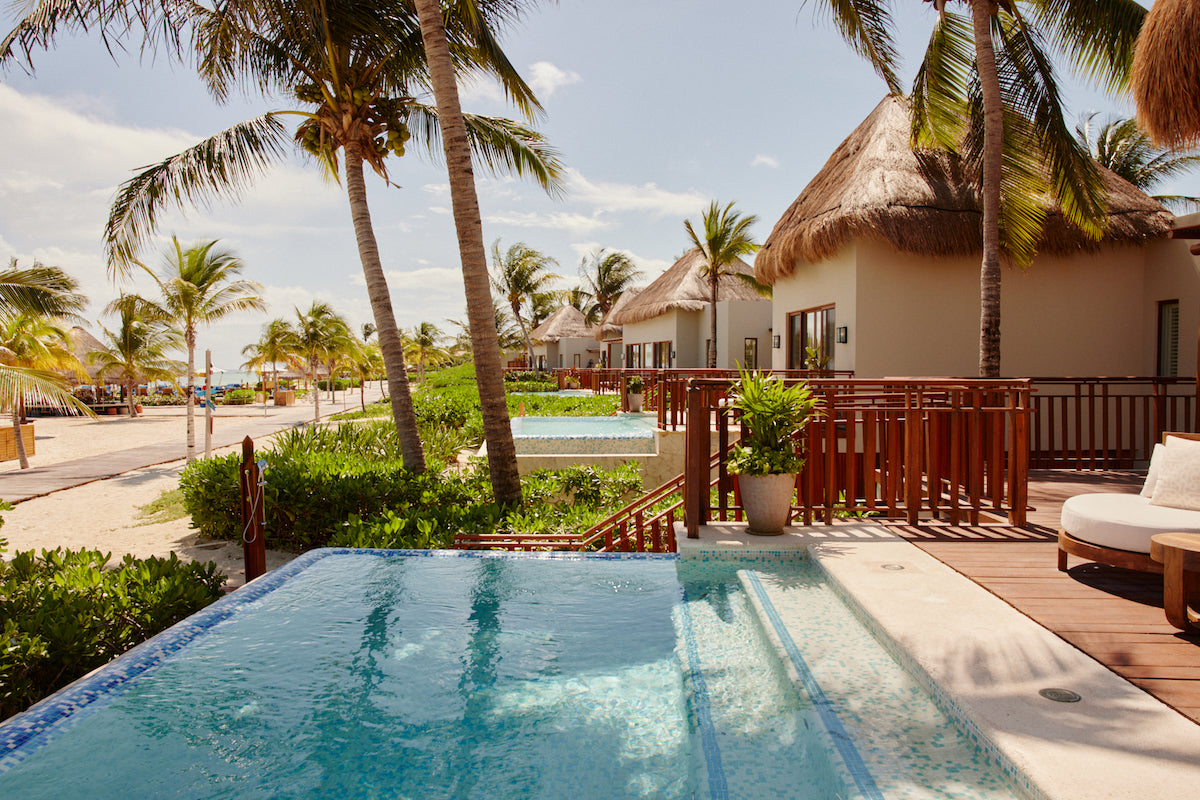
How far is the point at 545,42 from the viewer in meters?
9.12

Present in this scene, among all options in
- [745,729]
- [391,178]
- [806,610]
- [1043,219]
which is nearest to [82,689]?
[745,729]

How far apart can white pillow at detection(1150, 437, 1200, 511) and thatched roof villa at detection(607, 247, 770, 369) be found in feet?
52.9

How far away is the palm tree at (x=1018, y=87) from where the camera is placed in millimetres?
8242

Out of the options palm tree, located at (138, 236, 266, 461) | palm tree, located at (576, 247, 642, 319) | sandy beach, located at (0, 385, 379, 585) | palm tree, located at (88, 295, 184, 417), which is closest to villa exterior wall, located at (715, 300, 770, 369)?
palm tree, located at (138, 236, 266, 461)

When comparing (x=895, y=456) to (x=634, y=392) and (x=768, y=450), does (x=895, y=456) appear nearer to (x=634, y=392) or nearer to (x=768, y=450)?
(x=768, y=450)

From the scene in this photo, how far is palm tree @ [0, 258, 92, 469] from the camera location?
28.1 ft

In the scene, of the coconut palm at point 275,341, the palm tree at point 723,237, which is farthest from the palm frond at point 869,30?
the coconut palm at point 275,341

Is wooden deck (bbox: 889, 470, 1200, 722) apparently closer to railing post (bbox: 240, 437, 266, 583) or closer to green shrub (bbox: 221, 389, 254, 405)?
railing post (bbox: 240, 437, 266, 583)

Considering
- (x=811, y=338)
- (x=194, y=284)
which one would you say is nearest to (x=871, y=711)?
(x=811, y=338)

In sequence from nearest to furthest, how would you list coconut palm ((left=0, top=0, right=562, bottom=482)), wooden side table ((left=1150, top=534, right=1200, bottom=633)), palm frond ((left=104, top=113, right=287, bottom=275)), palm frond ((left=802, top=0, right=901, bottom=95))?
wooden side table ((left=1150, top=534, right=1200, bottom=633)), coconut palm ((left=0, top=0, right=562, bottom=482)), palm frond ((left=802, top=0, right=901, bottom=95)), palm frond ((left=104, top=113, right=287, bottom=275))

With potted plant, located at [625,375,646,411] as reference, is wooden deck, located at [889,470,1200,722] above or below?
below

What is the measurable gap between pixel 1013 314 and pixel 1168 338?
2076 mm

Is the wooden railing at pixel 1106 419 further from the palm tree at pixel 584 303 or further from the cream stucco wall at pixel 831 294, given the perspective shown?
the palm tree at pixel 584 303

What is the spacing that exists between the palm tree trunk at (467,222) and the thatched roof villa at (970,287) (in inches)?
237
